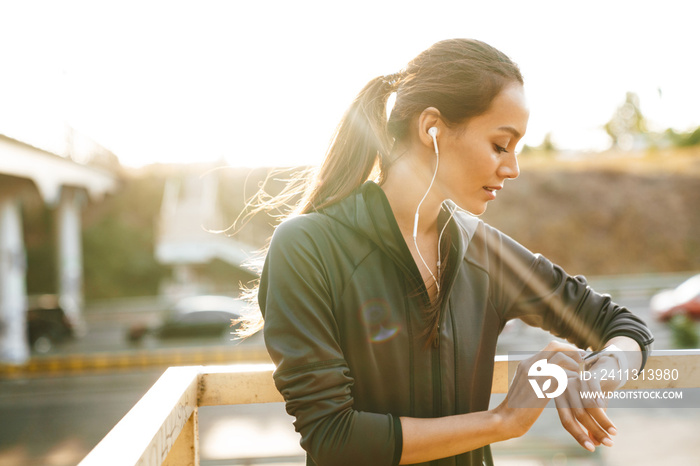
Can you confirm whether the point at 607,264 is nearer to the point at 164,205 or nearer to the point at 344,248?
the point at 164,205

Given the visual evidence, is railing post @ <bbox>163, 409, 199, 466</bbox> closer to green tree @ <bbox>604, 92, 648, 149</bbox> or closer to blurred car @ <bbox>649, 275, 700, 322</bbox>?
blurred car @ <bbox>649, 275, 700, 322</bbox>

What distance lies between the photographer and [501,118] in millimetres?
1434

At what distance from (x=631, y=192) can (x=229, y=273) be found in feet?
72.7

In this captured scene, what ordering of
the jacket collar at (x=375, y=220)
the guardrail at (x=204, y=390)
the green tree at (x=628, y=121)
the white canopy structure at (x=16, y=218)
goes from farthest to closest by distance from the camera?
the green tree at (x=628, y=121)
the white canopy structure at (x=16, y=218)
the jacket collar at (x=375, y=220)
the guardrail at (x=204, y=390)

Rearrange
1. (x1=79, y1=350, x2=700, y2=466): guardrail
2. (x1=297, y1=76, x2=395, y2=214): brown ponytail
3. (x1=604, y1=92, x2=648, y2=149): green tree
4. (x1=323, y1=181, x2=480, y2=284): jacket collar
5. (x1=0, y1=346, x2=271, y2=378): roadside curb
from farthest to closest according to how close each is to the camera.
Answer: (x1=604, y1=92, x2=648, y2=149): green tree → (x1=0, y1=346, x2=271, y2=378): roadside curb → (x1=297, y1=76, x2=395, y2=214): brown ponytail → (x1=323, y1=181, x2=480, y2=284): jacket collar → (x1=79, y1=350, x2=700, y2=466): guardrail

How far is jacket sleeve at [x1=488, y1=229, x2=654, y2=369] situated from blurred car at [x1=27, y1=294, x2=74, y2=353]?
19579mm

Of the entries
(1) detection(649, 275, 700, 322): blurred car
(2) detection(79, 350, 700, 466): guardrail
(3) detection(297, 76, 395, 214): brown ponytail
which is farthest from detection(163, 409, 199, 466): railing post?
(1) detection(649, 275, 700, 322): blurred car

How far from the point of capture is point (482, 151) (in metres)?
1.43

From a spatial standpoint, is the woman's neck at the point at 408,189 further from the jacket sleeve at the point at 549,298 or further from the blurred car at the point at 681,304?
the blurred car at the point at 681,304

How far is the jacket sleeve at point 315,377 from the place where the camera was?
1.18 m

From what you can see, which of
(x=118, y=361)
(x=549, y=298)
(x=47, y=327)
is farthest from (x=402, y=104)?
(x=47, y=327)

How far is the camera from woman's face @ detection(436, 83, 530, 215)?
1.43 meters

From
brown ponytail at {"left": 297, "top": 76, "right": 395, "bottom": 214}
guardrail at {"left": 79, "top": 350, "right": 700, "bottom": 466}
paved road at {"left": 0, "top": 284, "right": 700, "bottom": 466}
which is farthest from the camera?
paved road at {"left": 0, "top": 284, "right": 700, "bottom": 466}

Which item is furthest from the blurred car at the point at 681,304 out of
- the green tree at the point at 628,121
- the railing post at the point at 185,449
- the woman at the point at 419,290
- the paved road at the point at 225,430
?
the green tree at the point at 628,121
